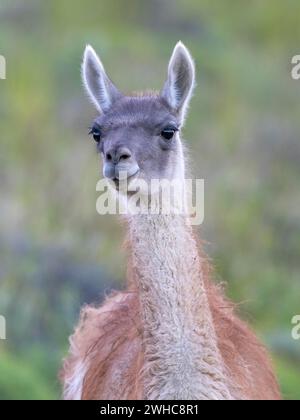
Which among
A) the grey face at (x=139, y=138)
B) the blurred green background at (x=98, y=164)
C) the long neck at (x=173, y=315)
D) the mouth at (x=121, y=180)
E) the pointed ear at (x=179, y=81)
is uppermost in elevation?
the blurred green background at (x=98, y=164)

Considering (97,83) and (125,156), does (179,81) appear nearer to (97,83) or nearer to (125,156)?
(97,83)

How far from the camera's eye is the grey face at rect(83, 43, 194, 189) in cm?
756

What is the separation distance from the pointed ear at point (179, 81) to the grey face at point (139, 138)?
8cm

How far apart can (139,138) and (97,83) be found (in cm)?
84

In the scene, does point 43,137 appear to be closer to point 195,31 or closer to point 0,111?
point 0,111

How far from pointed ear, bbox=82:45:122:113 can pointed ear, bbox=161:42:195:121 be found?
37 cm

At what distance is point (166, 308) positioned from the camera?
750 centimetres

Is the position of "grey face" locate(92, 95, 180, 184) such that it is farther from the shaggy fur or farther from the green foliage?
the green foliage

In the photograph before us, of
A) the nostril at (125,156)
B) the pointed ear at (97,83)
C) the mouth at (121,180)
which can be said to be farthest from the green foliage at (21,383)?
the nostril at (125,156)

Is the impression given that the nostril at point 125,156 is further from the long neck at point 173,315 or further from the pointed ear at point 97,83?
the pointed ear at point 97,83

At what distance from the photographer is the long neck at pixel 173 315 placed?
741 centimetres

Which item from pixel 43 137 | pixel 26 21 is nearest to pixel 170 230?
pixel 43 137
